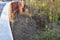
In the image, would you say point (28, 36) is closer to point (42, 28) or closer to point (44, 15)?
point (42, 28)

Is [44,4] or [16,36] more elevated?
[44,4]

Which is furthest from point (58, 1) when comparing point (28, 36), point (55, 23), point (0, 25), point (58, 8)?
point (0, 25)

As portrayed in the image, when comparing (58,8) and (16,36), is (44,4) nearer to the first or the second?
(58,8)

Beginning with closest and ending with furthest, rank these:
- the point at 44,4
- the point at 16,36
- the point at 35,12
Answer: the point at 16,36 < the point at 44,4 < the point at 35,12

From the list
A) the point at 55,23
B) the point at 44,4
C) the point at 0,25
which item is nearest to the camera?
the point at 0,25

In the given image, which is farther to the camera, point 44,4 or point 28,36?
point 44,4

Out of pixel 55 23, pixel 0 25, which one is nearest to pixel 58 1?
pixel 55 23

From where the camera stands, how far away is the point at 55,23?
5.83 m

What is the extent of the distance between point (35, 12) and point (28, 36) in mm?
2216

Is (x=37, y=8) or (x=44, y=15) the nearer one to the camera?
(x=44, y=15)

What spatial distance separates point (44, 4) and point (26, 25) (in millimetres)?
977

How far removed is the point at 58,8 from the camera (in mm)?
6082

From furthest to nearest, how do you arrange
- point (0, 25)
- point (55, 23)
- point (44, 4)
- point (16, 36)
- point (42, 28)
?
point (44, 4)
point (42, 28)
point (55, 23)
point (16, 36)
point (0, 25)

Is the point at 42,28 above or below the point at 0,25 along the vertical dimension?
below
